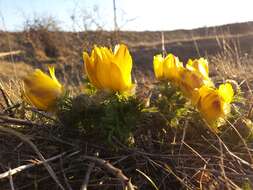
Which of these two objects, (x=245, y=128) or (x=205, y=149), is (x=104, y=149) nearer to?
(x=205, y=149)

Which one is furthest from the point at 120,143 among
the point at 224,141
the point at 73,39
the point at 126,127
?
the point at 73,39

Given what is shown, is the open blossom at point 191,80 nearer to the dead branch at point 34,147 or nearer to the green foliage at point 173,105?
the green foliage at point 173,105

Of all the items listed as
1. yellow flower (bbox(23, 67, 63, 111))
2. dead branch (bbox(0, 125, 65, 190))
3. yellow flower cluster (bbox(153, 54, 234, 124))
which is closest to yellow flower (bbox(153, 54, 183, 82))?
yellow flower cluster (bbox(153, 54, 234, 124))

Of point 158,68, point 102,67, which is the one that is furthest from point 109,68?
point 158,68

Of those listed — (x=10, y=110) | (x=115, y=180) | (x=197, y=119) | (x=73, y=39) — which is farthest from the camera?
(x=73, y=39)

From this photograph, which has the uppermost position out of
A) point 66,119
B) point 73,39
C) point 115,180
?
point 66,119

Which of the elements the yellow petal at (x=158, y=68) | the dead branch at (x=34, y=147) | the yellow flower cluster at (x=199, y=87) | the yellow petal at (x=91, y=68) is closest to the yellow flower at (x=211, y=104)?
the yellow flower cluster at (x=199, y=87)
